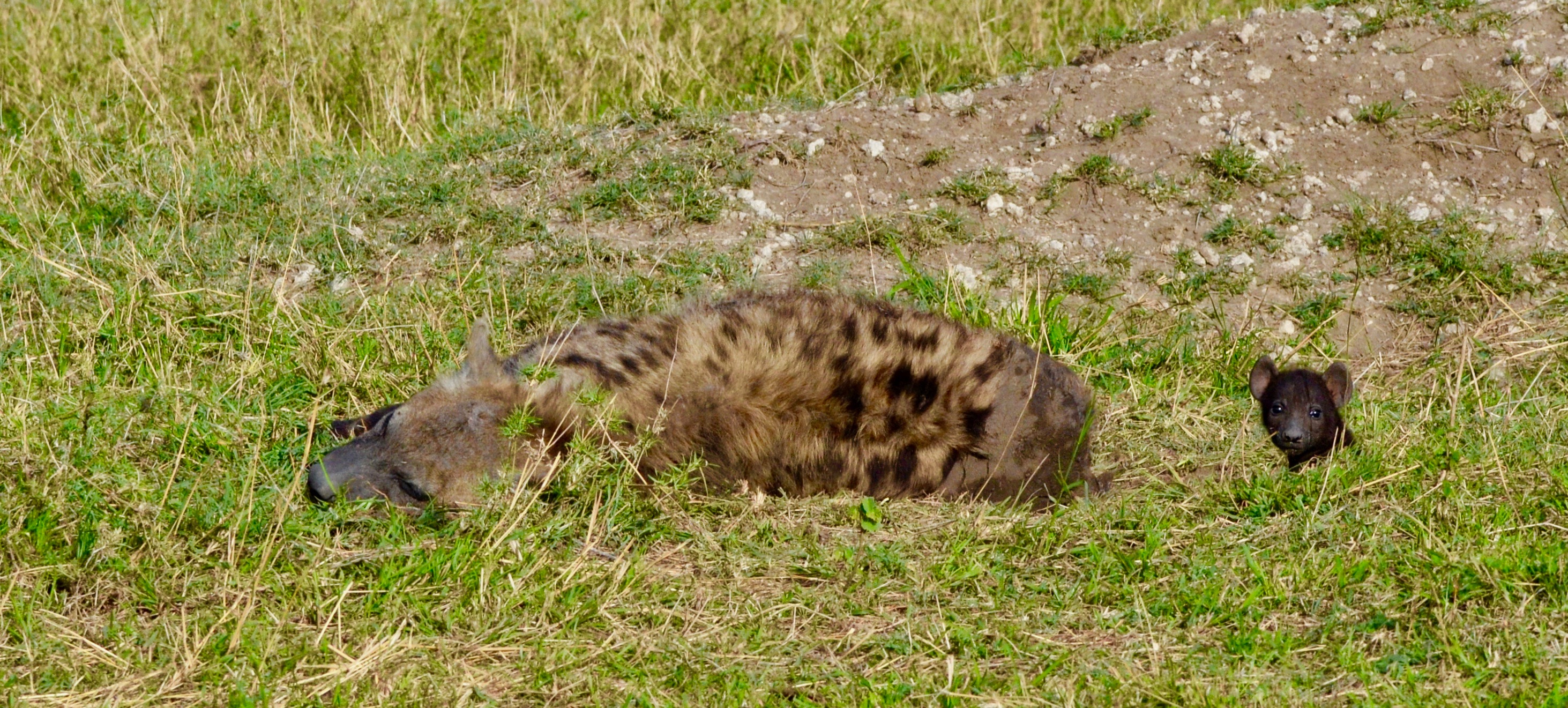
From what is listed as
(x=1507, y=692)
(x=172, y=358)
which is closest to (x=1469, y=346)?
(x=1507, y=692)

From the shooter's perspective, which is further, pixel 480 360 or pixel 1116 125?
pixel 1116 125

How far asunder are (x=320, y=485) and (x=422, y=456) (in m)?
0.29

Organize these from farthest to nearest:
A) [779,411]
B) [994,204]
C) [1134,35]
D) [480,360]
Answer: [1134,35], [994,204], [480,360], [779,411]

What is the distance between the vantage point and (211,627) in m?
3.39

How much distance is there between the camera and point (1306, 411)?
4.70 meters

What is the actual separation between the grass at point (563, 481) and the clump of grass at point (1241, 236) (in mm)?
352

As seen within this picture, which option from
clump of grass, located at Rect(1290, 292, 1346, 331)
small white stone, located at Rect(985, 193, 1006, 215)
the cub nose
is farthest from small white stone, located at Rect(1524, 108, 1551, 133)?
the cub nose

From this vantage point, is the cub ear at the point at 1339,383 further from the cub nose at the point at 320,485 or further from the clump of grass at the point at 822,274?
the cub nose at the point at 320,485

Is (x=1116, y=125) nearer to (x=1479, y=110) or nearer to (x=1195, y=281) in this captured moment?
(x=1195, y=281)

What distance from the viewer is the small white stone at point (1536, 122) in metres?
6.37


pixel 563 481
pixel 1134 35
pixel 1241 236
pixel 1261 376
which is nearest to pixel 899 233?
pixel 1241 236

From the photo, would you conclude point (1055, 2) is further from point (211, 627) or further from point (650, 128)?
point (211, 627)

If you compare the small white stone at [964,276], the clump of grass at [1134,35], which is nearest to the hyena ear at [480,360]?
the small white stone at [964,276]

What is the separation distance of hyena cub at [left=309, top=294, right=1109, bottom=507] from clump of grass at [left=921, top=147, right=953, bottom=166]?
201 centimetres
